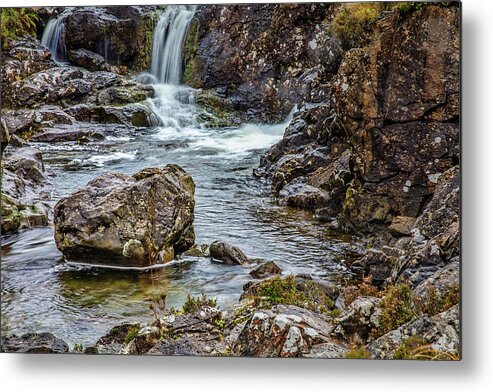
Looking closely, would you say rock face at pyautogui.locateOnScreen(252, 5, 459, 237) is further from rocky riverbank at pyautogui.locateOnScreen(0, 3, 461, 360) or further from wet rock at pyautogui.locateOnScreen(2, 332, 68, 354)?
wet rock at pyautogui.locateOnScreen(2, 332, 68, 354)

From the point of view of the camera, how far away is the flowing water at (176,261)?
488 cm

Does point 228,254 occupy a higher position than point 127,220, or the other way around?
point 127,220

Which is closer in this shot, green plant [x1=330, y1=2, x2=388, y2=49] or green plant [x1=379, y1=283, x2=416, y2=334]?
green plant [x1=379, y1=283, x2=416, y2=334]

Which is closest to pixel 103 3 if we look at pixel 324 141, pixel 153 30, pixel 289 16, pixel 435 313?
pixel 153 30

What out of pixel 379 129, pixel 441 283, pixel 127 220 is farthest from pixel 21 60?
pixel 441 283

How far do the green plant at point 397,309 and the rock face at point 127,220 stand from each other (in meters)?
1.43

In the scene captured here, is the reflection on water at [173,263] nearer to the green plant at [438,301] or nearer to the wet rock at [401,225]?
the wet rock at [401,225]

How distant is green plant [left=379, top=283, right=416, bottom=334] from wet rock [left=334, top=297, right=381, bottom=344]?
0.04 meters

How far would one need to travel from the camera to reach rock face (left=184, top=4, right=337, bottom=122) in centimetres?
503

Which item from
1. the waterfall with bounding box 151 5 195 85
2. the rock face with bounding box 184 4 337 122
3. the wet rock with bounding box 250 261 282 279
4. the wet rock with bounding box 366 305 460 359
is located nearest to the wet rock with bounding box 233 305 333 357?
the wet rock with bounding box 250 261 282 279

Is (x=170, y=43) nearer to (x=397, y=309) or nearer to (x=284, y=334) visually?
(x=284, y=334)

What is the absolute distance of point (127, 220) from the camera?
5.11 meters

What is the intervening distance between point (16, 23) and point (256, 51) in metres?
1.75

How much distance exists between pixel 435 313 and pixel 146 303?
1.93 metres
